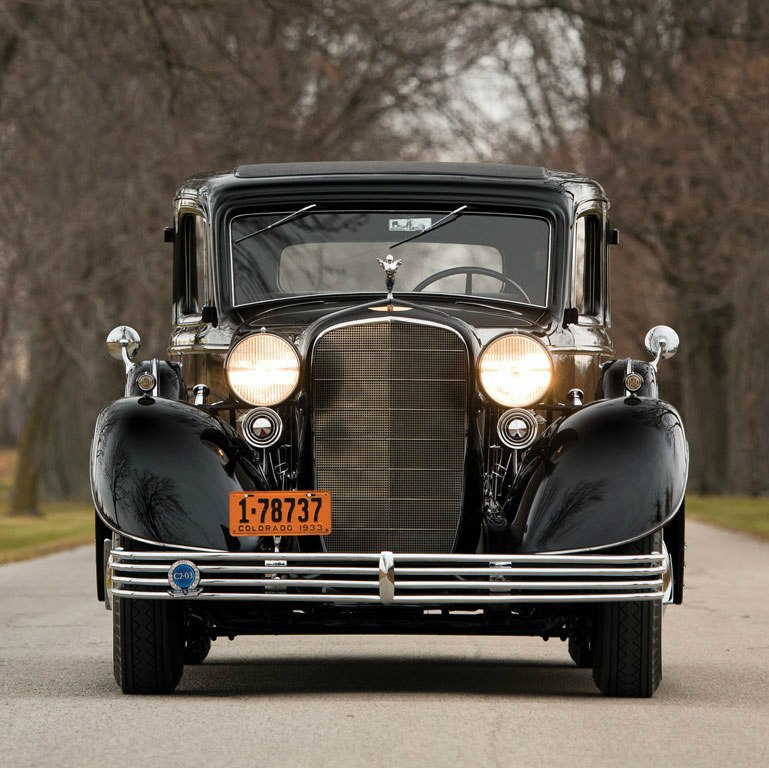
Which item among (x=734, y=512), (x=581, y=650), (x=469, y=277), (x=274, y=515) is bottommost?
(x=734, y=512)

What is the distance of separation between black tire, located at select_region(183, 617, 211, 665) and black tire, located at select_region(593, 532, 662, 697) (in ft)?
5.93

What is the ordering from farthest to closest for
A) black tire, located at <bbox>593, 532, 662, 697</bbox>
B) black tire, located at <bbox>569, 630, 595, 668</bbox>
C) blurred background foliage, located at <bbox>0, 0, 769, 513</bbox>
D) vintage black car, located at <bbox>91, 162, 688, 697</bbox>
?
blurred background foliage, located at <bbox>0, 0, 769, 513</bbox> → black tire, located at <bbox>569, 630, 595, 668</bbox> → black tire, located at <bbox>593, 532, 662, 697</bbox> → vintage black car, located at <bbox>91, 162, 688, 697</bbox>

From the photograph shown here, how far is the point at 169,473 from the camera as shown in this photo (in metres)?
7.49

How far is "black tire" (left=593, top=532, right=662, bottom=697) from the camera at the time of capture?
757 centimetres

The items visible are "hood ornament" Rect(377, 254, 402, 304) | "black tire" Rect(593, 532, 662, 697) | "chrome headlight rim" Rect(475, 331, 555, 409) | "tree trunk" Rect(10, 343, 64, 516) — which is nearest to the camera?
"black tire" Rect(593, 532, 662, 697)

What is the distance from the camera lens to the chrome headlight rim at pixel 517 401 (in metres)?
7.77

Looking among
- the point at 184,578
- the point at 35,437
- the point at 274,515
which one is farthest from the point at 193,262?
the point at 35,437

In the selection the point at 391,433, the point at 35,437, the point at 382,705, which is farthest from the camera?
the point at 35,437

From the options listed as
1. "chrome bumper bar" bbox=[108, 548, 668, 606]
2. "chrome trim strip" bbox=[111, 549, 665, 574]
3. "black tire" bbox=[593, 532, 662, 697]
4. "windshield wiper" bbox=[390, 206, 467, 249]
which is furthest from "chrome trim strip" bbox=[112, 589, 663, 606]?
"windshield wiper" bbox=[390, 206, 467, 249]

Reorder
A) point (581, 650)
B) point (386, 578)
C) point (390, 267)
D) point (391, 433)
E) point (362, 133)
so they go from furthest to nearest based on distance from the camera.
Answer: point (362, 133) → point (581, 650) → point (390, 267) → point (391, 433) → point (386, 578)

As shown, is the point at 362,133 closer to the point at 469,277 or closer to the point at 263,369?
the point at 469,277

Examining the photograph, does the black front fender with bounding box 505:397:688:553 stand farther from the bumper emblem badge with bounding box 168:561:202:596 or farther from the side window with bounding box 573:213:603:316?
the side window with bounding box 573:213:603:316

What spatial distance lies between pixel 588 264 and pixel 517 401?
1.64 m

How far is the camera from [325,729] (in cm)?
664
